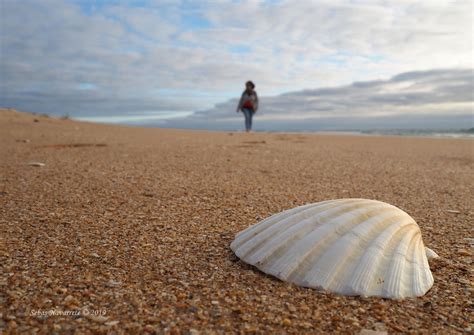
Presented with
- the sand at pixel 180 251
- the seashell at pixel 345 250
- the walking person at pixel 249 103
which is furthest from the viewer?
the walking person at pixel 249 103

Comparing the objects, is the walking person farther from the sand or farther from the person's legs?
the sand

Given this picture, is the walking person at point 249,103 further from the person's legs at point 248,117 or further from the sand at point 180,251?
the sand at point 180,251

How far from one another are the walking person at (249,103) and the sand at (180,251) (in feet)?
31.2

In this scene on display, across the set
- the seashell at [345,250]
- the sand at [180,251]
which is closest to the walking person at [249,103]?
the sand at [180,251]

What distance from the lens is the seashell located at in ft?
5.58

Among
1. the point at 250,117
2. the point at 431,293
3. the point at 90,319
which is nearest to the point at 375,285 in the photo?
the point at 431,293

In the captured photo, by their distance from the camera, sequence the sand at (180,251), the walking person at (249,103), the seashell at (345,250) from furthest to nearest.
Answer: the walking person at (249,103)
the seashell at (345,250)
the sand at (180,251)

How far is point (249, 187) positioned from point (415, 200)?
5.15ft

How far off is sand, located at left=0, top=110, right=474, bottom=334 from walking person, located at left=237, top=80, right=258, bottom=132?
31.2 ft

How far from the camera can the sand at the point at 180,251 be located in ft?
4.81

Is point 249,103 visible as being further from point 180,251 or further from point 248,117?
point 180,251

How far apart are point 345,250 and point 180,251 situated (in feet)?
2.88

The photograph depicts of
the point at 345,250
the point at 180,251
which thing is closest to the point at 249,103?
the point at 180,251

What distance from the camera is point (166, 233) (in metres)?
2.44
